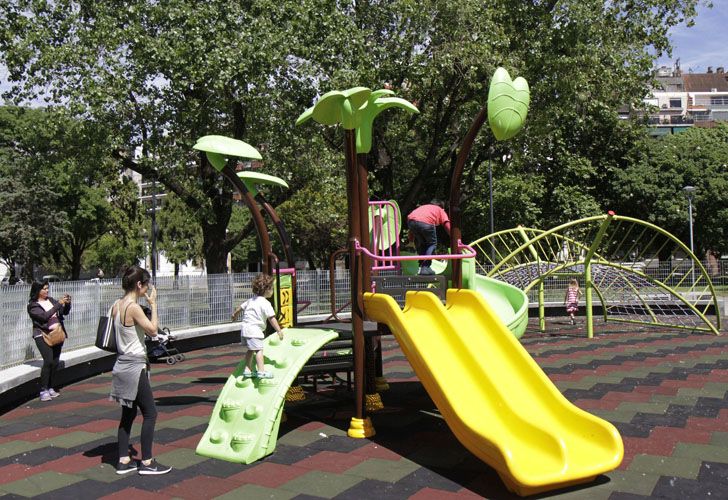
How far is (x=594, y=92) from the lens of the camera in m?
23.2

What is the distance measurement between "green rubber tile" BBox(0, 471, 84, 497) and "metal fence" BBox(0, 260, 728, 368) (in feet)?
13.8

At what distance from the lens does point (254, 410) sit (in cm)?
623

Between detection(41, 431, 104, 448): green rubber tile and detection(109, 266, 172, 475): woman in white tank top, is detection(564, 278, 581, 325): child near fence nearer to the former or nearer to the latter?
detection(41, 431, 104, 448): green rubber tile

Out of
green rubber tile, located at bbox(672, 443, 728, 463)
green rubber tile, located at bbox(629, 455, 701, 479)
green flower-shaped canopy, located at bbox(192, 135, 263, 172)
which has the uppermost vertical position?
green flower-shaped canopy, located at bbox(192, 135, 263, 172)

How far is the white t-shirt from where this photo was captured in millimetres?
6723

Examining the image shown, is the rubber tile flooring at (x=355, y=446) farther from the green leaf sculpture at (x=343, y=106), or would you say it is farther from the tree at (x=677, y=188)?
the tree at (x=677, y=188)

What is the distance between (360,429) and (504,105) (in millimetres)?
3613

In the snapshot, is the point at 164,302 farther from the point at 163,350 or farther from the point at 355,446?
the point at 355,446

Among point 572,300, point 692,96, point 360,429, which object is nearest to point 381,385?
point 360,429

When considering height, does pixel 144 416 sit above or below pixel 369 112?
below

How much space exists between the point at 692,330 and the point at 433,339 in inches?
505

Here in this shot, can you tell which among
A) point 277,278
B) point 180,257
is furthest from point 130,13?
point 180,257

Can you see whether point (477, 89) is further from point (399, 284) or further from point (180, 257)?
point (180, 257)

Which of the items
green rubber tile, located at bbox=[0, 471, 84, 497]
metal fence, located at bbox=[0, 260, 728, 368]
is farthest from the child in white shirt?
metal fence, located at bbox=[0, 260, 728, 368]
